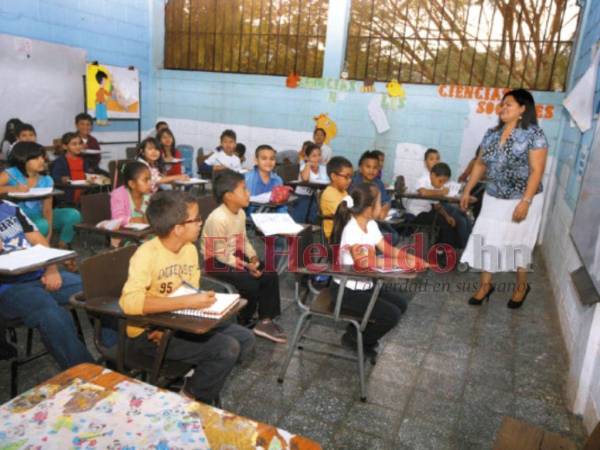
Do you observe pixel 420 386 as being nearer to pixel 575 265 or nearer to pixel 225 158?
pixel 575 265

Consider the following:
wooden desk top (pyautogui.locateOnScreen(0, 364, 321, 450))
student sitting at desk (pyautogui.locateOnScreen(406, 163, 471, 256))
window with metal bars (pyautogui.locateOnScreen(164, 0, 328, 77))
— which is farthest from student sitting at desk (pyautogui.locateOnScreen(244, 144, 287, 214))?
window with metal bars (pyautogui.locateOnScreen(164, 0, 328, 77))

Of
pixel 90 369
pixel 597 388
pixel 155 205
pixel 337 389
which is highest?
pixel 155 205

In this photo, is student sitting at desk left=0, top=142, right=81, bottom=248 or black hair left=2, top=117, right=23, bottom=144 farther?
black hair left=2, top=117, right=23, bottom=144

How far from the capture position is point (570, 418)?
2359 millimetres

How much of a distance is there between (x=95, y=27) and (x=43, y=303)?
243 inches

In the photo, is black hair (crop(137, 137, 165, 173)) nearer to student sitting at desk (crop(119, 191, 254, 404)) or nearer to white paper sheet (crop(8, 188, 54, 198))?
white paper sheet (crop(8, 188, 54, 198))

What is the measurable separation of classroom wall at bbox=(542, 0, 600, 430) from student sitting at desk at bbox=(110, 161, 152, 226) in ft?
8.95

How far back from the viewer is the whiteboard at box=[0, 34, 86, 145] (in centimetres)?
596

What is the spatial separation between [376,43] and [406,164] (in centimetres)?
176

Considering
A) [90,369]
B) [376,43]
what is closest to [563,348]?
[90,369]

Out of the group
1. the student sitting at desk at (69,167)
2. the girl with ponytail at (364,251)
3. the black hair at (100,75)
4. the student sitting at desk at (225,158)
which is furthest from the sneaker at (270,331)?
the black hair at (100,75)

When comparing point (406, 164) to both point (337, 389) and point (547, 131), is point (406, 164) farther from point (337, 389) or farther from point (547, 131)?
point (337, 389)

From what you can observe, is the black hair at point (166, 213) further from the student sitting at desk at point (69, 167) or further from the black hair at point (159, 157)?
the black hair at point (159, 157)

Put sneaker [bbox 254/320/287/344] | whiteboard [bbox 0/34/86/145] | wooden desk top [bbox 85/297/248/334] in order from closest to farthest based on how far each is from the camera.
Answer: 1. wooden desk top [bbox 85/297/248/334]
2. sneaker [bbox 254/320/287/344]
3. whiteboard [bbox 0/34/86/145]
